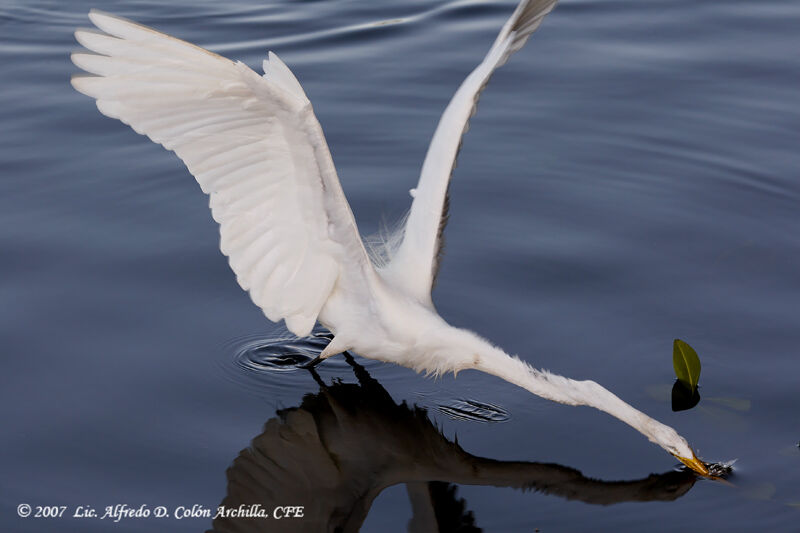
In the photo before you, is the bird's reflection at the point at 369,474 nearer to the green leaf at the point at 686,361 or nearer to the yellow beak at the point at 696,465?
the yellow beak at the point at 696,465

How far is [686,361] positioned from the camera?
175 inches

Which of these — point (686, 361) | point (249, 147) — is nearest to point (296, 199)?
point (249, 147)

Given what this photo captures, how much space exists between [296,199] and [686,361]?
6.08 feet

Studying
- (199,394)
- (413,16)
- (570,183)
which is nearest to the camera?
(199,394)

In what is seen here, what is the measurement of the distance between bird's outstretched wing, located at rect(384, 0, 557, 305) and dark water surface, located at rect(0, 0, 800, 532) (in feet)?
1.38

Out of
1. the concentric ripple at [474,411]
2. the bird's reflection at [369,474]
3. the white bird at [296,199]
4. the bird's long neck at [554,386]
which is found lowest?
the bird's reflection at [369,474]

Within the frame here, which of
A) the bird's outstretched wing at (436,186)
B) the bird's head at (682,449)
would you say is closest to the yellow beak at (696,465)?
the bird's head at (682,449)

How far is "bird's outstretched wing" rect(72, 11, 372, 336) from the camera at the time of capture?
359 cm

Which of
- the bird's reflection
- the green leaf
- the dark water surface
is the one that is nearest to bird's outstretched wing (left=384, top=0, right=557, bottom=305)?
the dark water surface

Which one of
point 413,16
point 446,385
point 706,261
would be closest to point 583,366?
point 446,385

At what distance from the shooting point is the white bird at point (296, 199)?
3627 millimetres

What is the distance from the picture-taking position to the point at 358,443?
4.32m

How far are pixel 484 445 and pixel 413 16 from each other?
6522 millimetres

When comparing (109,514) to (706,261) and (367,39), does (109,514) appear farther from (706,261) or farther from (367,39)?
(367,39)
